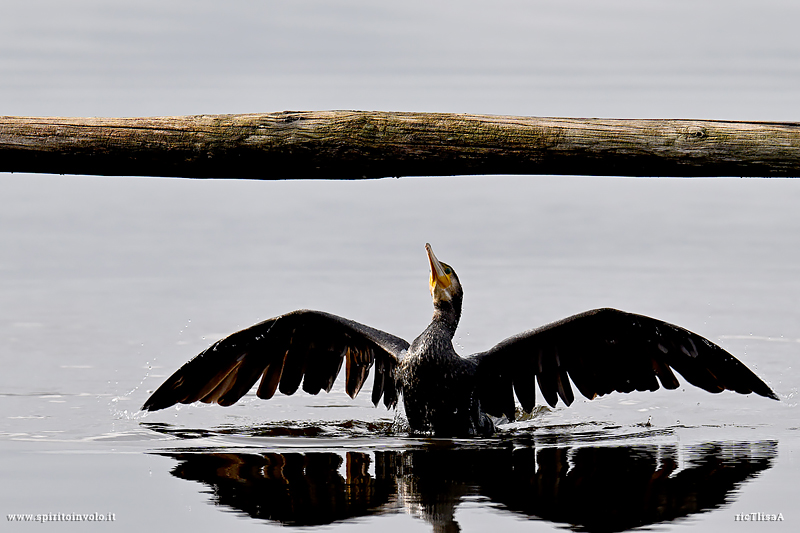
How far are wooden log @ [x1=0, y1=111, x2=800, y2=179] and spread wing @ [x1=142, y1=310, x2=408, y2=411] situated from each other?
149cm

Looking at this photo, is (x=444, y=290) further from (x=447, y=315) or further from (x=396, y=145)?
(x=396, y=145)

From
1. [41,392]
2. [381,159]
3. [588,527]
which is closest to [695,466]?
[588,527]

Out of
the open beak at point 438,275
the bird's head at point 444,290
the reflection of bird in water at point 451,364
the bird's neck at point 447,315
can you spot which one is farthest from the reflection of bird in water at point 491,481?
the open beak at point 438,275

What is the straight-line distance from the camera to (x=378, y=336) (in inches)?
258

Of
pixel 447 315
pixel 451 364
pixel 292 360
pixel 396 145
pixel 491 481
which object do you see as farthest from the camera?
pixel 292 360

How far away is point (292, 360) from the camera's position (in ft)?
22.3

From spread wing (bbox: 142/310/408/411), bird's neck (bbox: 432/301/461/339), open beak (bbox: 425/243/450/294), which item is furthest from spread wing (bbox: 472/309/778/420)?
spread wing (bbox: 142/310/408/411)

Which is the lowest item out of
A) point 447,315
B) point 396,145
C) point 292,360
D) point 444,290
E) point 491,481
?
point 491,481

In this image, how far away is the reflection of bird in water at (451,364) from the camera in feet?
20.5

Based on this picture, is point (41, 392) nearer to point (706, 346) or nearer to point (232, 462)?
point (232, 462)

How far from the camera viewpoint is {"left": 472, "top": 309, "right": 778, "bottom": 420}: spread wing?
6.18 metres

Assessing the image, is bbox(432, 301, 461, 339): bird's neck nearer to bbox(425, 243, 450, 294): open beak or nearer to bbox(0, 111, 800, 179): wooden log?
bbox(425, 243, 450, 294): open beak

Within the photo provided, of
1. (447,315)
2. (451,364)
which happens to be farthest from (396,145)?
(447,315)

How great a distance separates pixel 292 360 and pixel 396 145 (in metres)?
2.12
